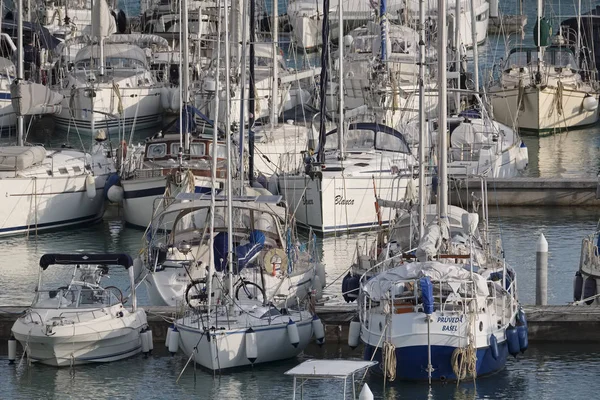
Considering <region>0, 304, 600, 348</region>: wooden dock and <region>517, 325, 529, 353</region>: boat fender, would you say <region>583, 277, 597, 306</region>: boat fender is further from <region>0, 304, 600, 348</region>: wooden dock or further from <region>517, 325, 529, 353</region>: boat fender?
<region>517, 325, 529, 353</region>: boat fender

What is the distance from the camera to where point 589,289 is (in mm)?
35656

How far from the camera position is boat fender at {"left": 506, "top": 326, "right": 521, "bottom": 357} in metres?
31.4

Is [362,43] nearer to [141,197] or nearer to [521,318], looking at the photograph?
[141,197]

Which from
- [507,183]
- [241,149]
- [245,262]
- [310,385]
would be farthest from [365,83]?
[310,385]

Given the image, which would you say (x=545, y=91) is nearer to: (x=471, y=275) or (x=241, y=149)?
(x=241, y=149)

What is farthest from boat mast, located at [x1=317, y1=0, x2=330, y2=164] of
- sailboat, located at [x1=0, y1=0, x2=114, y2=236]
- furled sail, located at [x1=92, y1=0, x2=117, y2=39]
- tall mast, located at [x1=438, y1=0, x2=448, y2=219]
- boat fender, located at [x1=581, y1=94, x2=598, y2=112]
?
boat fender, located at [x1=581, y1=94, x2=598, y2=112]

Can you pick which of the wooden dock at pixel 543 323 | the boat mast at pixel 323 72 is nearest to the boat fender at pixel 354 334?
the wooden dock at pixel 543 323

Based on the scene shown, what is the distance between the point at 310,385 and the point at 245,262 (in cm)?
411

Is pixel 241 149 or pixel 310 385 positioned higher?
pixel 241 149

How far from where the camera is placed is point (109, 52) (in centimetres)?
6488

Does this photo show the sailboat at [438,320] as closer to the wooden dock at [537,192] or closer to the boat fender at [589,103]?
the wooden dock at [537,192]

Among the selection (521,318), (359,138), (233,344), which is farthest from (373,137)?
(233,344)

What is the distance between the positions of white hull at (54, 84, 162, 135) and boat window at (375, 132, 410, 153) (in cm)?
1557

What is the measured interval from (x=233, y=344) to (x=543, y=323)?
5789 millimetres
